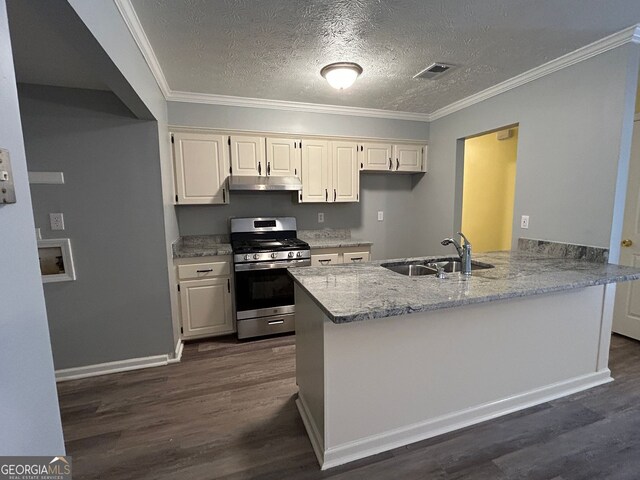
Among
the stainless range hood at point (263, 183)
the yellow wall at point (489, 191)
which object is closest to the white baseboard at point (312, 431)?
the stainless range hood at point (263, 183)

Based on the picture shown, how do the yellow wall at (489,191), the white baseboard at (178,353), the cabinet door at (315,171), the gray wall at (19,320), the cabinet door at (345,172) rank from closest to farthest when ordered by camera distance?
the gray wall at (19,320) → the white baseboard at (178,353) → the cabinet door at (315,171) → the cabinet door at (345,172) → the yellow wall at (489,191)

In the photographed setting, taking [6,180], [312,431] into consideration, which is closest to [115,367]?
[312,431]

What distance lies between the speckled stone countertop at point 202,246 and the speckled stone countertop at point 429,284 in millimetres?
1292

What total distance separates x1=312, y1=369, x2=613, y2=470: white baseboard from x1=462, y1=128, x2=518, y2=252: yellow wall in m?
2.42

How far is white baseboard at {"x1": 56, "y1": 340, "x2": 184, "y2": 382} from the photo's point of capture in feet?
7.61

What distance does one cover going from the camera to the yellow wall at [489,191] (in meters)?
→ 4.11

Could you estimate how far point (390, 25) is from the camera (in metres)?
1.79

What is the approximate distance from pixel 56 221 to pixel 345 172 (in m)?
2.61

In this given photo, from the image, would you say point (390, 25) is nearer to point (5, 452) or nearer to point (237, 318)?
point (5, 452)

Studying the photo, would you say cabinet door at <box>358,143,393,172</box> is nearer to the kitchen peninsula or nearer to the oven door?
the oven door

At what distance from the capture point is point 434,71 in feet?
7.98

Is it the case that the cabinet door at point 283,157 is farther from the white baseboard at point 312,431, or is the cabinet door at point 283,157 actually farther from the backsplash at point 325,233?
the white baseboard at point 312,431

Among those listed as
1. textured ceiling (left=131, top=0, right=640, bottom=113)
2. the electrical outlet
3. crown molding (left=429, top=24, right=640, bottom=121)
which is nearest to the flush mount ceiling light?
textured ceiling (left=131, top=0, right=640, bottom=113)

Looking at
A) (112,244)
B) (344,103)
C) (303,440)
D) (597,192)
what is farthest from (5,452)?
(344,103)
